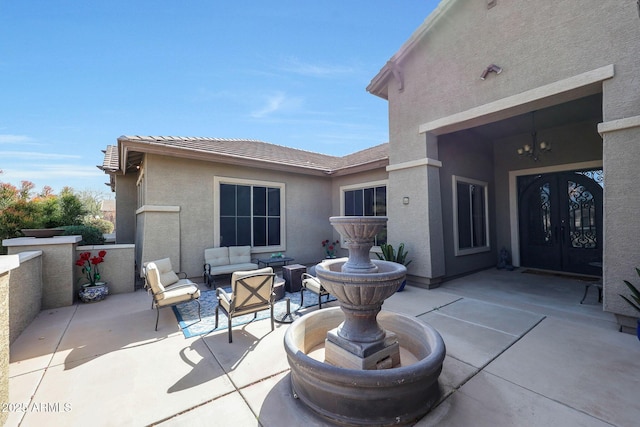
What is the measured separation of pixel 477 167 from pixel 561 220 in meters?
2.85

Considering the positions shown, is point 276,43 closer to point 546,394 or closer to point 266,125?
point 266,125

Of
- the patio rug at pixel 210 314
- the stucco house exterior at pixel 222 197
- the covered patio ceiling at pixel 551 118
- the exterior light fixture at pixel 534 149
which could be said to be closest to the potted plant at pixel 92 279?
the stucco house exterior at pixel 222 197

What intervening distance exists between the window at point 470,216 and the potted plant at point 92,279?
29.5 ft

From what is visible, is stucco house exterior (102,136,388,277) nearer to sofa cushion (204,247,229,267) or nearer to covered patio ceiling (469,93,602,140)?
sofa cushion (204,247,229,267)

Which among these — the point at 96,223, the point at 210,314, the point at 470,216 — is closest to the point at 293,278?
the point at 210,314

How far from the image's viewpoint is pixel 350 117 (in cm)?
1245

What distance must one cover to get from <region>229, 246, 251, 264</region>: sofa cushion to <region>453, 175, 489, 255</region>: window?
6.09 metres

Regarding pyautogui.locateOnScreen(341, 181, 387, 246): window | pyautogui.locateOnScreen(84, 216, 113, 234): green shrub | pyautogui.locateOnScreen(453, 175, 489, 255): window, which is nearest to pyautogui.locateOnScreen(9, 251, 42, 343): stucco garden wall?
pyautogui.locateOnScreen(84, 216, 113, 234): green shrub

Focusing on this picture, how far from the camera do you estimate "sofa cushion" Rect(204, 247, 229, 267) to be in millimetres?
Result: 7320

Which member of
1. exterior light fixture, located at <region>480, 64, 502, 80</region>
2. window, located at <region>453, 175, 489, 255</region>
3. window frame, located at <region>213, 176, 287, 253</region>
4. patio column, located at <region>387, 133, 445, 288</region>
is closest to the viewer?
exterior light fixture, located at <region>480, 64, 502, 80</region>

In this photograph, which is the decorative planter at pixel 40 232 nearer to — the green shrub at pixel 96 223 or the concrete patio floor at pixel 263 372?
the concrete patio floor at pixel 263 372

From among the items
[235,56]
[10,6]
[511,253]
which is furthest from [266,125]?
[511,253]

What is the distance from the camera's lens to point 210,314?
16.6 feet

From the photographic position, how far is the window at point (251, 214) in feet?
26.4
